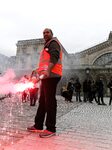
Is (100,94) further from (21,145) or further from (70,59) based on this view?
(70,59)

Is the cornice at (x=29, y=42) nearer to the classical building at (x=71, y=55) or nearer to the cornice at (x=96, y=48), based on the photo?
the classical building at (x=71, y=55)

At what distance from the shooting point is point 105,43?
53.2 meters

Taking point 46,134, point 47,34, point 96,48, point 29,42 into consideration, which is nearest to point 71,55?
point 96,48

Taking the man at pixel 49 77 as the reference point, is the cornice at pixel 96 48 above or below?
above

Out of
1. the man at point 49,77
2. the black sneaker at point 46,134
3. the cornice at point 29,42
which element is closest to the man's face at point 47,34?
the man at point 49,77

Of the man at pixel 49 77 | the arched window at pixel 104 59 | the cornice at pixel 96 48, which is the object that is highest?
the cornice at pixel 96 48

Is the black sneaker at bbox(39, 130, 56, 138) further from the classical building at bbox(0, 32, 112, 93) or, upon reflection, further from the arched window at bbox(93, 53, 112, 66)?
the arched window at bbox(93, 53, 112, 66)

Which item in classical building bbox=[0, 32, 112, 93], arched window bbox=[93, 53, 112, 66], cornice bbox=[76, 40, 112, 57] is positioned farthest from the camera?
cornice bbox=[76, 40, 112, 57]

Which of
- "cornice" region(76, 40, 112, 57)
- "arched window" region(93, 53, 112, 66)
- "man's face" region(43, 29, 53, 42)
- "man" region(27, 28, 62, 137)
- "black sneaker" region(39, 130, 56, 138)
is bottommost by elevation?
"black sneaker" region(39, 130, 56, 138)

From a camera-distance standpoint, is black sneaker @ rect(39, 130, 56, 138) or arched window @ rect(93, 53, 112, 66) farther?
arched window @ rect(93, 53, 112, 66)

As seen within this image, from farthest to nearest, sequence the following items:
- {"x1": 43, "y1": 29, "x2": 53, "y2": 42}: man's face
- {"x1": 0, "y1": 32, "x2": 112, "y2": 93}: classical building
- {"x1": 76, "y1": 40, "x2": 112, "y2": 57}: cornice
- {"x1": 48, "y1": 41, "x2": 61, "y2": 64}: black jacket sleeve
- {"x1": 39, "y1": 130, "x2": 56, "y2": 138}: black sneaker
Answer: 1. {"x1": 76, "y1": 40, "x2": 112, "y2": 57}: cornice
2. {"x1": 0, "y1": 32, "x2": 112, "y2": 93}: classical building
3. {"x1": 43, "y1": 29, "x2": 53, "y2": 42}: man's face
4. {"x1": 48, "y1": 41, "x2": 61, "y2": 64}: black jacket sleeve
5. {"x1": 39, "y1": 130, "x2": 56, "y2": 138}: black sneaker

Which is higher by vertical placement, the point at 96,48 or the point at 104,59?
the point at 96,48

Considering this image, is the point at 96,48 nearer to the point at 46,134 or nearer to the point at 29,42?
the point at 29,42

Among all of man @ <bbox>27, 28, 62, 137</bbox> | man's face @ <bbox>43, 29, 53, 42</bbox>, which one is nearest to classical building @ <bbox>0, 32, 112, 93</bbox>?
man's face @ <bbox>43, 29, 53, 42</bbox>
